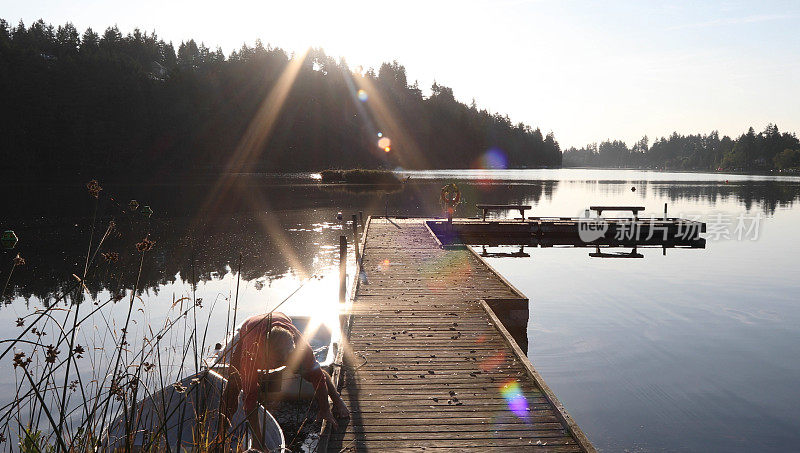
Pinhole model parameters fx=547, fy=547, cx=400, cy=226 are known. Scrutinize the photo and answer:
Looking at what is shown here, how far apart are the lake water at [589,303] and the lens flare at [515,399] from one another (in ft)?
6.46

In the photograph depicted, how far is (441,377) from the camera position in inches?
263

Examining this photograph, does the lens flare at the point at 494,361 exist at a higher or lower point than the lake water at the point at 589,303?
higher

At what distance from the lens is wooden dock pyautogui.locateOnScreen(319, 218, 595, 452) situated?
5.29 metres

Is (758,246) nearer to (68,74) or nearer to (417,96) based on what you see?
(68,74)

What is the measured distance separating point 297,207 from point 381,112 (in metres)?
107

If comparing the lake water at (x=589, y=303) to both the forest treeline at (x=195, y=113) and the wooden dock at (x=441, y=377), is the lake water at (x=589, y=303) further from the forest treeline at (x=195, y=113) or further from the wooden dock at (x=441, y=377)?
the forest treeline at (x=195, y=113)

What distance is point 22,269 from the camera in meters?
17.1

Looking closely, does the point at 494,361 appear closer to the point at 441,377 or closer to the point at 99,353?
the point at 441,377

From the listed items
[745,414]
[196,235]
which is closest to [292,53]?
[196,235]

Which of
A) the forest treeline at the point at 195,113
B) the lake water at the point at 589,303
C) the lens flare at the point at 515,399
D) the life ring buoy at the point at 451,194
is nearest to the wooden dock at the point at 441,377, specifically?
the lens flare at the point at 515,399

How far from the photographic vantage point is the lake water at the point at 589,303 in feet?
27.1

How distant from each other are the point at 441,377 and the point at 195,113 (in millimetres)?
105927

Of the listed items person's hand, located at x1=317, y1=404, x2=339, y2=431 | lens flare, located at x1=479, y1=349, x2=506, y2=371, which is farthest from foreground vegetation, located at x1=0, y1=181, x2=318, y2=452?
lens flare, located at x1=479, y1=349, x2=506, y2=371

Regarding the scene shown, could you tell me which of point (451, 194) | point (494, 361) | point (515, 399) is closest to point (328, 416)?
point (515, 399)
